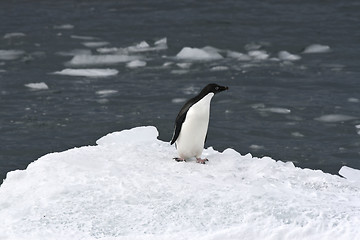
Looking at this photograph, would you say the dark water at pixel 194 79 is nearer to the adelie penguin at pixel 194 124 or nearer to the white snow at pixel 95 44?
the white snow at pixel 95 44

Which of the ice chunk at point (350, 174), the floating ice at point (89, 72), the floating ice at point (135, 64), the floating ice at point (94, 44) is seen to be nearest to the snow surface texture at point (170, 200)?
the ice chunk at point (350, 174)

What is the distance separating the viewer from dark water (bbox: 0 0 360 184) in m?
7.97

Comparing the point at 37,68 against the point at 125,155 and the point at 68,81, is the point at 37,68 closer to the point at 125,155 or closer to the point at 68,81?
the point at 68,81

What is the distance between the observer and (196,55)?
36.1 ft

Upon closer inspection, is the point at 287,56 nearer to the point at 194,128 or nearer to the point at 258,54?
the point at 258,54

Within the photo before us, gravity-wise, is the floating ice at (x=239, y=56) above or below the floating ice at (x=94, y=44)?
above

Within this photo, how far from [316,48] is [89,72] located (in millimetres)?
2837

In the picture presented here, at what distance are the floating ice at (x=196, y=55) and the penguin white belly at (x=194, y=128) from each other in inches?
200

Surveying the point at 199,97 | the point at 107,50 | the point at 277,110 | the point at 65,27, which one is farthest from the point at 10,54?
the point at 199,97

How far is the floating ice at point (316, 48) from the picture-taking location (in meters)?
11.3

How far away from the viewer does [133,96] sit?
30.9ft

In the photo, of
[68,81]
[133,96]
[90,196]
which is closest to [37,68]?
[68,81]

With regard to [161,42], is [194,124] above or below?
above

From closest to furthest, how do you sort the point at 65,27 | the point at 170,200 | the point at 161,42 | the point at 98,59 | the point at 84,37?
the point at 170,200 → the point at 98,59 → the point at 161,42 → the point at 84,37 → the point at 65,27
